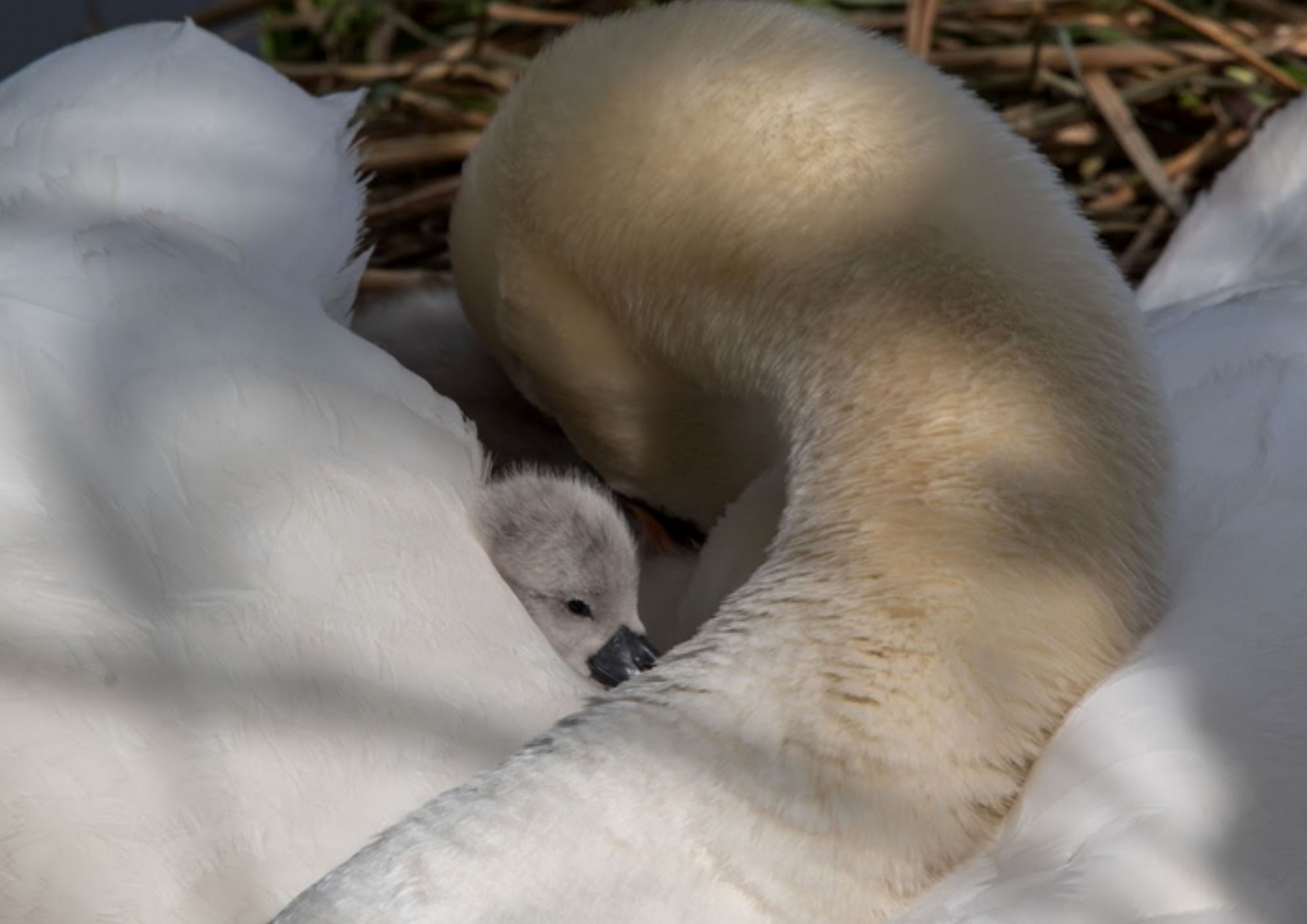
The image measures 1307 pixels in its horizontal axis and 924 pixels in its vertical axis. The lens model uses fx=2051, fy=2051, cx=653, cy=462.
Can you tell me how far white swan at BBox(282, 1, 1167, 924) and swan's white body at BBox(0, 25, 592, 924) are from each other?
18 centimetres

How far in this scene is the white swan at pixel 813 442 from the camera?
1.19 meters

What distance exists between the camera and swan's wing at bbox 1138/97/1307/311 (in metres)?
2.12

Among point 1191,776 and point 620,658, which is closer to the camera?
point 1191,776

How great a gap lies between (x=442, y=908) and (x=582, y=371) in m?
0.71

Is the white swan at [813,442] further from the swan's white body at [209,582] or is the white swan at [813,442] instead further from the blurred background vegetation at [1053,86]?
the blurred background vegetation at [1053,86]

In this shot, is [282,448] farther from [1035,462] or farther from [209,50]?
[209,50]

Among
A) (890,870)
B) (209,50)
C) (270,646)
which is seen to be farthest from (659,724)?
(209,50)

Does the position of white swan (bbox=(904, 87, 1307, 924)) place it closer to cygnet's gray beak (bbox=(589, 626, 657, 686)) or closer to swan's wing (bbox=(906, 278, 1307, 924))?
swan's wing (bbox=(906, 278, 1307, 924))

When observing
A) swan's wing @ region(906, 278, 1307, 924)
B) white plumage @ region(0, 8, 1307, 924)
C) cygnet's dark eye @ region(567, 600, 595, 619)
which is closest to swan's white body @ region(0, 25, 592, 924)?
white plumage @ region(0, 8, 1307, 924)

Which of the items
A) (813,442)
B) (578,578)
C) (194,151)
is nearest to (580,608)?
(578,578)

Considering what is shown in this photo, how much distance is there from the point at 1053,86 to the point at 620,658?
4.25ft

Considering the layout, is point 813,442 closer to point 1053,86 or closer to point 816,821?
point 816,821

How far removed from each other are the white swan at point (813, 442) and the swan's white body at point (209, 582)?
0.18 meters

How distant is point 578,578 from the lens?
5.75 ft
